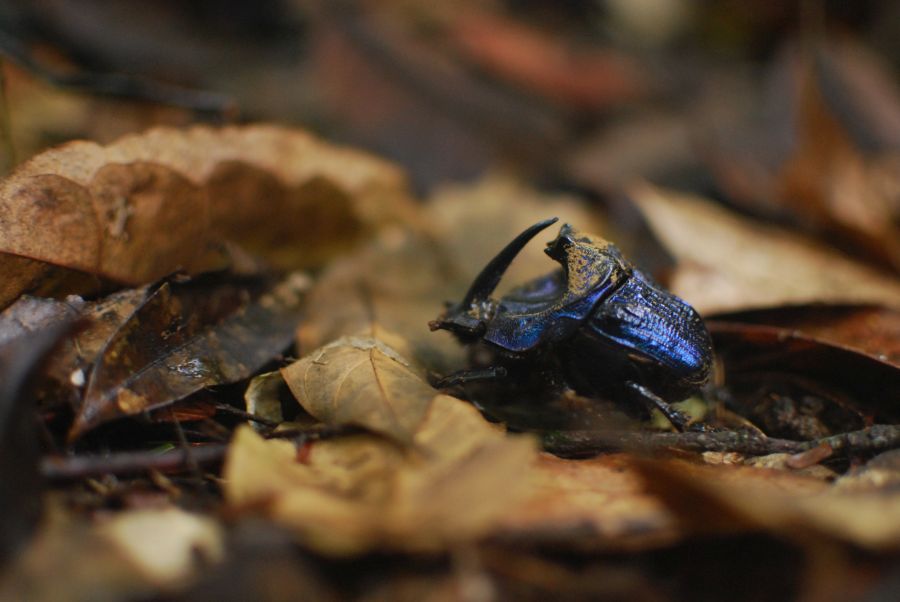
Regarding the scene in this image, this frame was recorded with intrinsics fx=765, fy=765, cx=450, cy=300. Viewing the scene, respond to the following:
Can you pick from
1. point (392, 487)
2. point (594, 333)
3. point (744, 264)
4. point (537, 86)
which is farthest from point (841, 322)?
point (537, 86)

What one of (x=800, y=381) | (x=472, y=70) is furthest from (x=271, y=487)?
(x=472, y=70)

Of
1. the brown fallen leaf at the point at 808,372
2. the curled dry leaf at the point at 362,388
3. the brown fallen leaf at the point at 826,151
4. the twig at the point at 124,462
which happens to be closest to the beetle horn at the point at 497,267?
the curled dry leaf at the point at 362,388

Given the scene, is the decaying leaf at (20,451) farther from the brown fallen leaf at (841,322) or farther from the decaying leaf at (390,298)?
the brown fallen leaf at (841,322)

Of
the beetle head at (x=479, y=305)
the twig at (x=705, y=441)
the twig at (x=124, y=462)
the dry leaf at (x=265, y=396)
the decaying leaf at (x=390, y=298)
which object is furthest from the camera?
the decaying leaf at (x=390, y=298)

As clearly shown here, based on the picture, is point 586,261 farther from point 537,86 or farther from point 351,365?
point 537,86

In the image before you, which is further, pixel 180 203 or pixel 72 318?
pixel 180 203

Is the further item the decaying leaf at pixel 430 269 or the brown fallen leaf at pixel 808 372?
Result: the decaying leaf at pixel 430 269

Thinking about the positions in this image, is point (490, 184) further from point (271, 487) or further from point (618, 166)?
point (271, 487)
